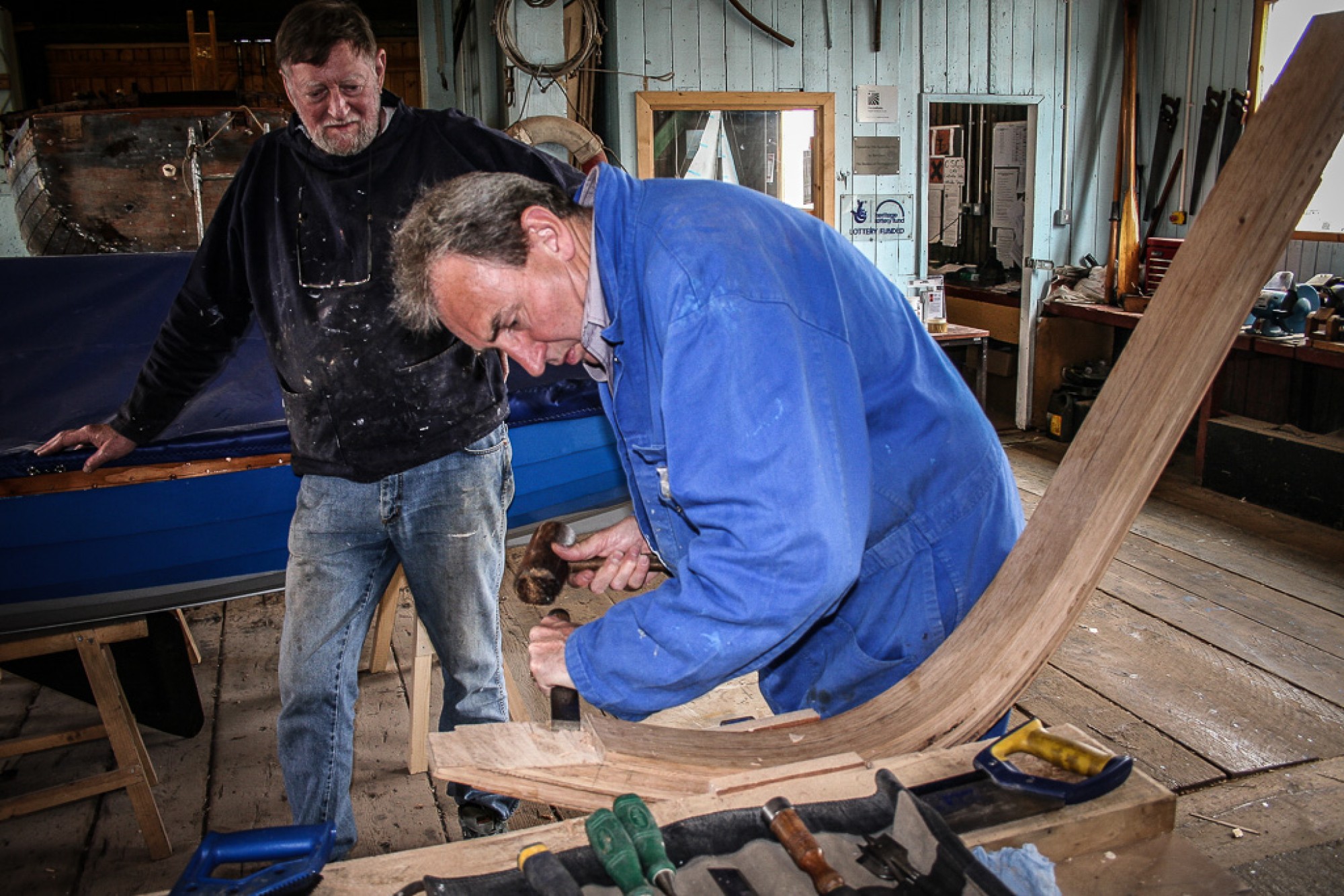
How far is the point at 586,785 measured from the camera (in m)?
1.12

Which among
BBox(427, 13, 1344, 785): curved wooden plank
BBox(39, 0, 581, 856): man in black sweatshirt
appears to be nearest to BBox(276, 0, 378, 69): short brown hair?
BBox(39, 0, 581, 856): man in black sweatshirt

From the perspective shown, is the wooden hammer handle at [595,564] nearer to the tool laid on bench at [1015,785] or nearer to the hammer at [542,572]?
the hammer at [542,572]

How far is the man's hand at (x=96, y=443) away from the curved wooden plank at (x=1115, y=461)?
71.3 inches

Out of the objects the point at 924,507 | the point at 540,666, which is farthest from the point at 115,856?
the point at 924,507

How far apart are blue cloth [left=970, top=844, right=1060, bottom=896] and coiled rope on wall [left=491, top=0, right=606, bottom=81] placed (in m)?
4.64

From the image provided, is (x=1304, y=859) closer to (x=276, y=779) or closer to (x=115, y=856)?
(x=276, y=779)

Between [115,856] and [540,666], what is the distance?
1966 mm

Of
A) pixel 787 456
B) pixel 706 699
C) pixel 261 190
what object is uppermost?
pixel 261 190

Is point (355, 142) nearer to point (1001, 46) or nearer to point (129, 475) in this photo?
point (129, 475)

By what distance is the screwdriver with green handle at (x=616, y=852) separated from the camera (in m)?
0.91

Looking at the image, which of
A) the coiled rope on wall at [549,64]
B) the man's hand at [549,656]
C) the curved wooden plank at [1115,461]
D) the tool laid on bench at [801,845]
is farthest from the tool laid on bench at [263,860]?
the coiled rope on wall at [549,64]

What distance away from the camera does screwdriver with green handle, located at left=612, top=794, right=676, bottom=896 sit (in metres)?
0.92

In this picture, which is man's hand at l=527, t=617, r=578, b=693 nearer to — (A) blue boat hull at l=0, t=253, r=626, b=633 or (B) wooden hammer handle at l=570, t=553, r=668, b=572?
(B) wooden hammer handle at l=570, t=553, r=668, b=572

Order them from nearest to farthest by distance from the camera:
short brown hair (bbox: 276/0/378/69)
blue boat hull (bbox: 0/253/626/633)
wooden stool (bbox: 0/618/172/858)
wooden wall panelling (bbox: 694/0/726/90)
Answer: short brown hair (bbox: 276/0/378/69), wooden stool (bbox: 0/618/172/858), blue boat hull (bbox: 0/253/626/633), wooden wall panelling (bbox: 694/0/726/90)
